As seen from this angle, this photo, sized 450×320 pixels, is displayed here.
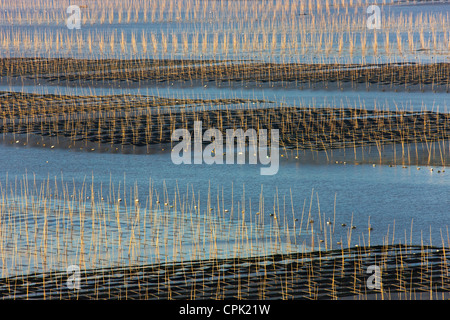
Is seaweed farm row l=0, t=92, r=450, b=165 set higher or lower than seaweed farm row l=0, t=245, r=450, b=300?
higher

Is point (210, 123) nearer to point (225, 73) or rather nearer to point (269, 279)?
point (225, 73)

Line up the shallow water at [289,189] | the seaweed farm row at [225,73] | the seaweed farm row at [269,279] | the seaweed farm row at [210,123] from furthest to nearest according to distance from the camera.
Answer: the seaweed farm row at [225,73] < the seaweed farm row at [210,123] < the shallow water at [289,189] < the seaweed farm row at [269,279]

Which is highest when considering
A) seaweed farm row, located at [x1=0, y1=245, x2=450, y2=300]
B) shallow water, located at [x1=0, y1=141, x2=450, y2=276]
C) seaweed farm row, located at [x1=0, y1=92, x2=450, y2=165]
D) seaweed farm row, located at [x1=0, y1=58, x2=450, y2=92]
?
seaweed farm row, located at [x1=0, y1=58, x2=450, y2=92]

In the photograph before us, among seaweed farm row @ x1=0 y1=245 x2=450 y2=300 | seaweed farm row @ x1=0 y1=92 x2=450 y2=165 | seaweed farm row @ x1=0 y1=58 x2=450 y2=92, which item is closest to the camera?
seaweed farm row @ x1=0 y1=245 x2=450 y2=300

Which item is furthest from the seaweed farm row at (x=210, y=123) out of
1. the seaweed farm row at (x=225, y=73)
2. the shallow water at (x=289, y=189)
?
the seaweed farm row at (x=225, y=73)

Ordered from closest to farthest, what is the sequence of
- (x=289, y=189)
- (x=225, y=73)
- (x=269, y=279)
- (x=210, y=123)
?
(x=269, y=279) → (x=289, y=189) → (x=210, y=123) → (x=225, y=73)

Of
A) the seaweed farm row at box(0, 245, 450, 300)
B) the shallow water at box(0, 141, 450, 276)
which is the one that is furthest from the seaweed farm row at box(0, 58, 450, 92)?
the seaweed farm row at box(0, 245, 450, 300)

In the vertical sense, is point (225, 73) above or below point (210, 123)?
above

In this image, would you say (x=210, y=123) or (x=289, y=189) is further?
(x=210, y=123)

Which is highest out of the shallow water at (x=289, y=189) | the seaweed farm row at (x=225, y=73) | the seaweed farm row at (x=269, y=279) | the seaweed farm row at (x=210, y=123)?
the seaweed farm row at (x=225, y=73)

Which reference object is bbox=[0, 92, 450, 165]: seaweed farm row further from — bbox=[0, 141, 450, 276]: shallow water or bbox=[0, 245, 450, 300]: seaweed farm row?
bbox=[0, 245, 450, 300]: seaweed farm row

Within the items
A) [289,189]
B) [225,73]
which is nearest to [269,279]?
[289,189]

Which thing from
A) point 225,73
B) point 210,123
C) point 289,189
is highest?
point 225,73

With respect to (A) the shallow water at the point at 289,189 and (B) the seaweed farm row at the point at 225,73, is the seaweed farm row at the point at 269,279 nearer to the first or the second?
(A) the shallow water at the point at 289,189
